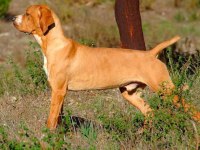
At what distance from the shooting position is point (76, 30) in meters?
16.5

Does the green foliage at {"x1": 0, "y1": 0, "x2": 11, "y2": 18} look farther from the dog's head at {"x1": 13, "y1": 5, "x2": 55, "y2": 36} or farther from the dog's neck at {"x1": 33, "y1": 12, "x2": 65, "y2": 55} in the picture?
the dog's neck at {"x1": 33, "y1": 12, "x2": 65, "y2": 55}

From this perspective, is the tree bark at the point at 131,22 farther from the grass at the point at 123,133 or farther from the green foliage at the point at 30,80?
the grass at the point at 123,133

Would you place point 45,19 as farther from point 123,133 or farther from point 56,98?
point 123,133

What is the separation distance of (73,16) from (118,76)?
33.9ft

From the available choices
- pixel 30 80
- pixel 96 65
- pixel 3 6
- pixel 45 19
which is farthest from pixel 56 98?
pixel 3 6

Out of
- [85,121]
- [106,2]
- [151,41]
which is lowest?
[106,2]

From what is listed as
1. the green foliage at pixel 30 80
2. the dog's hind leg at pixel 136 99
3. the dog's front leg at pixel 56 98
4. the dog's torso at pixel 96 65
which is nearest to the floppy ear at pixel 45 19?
the dog's torso at pixel 96 65

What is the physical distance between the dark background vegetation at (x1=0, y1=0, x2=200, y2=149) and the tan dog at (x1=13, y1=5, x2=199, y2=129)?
10.4 inches

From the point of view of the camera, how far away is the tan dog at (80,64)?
864 centimetres

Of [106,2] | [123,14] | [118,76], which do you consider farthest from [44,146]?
[106,2]

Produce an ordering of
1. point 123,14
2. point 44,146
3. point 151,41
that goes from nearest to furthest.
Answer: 1. point 44,146
2. point 123,14
3. point 151,41

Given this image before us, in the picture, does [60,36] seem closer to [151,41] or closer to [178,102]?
[178,102]

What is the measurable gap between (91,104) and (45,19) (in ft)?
5.21

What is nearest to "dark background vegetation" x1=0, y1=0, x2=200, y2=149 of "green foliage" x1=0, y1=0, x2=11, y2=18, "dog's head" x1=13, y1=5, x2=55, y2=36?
"green foliage" x1=0, y1=0, x2=11, y2=18
